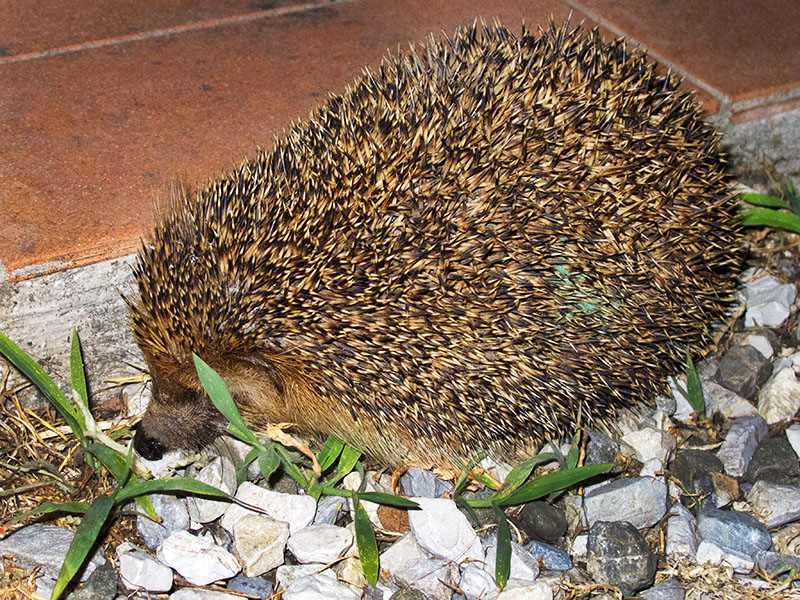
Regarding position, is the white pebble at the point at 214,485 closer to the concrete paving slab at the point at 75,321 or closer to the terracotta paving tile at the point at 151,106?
the concrete paving slab at the point at 75,321

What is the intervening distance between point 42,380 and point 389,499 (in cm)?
137

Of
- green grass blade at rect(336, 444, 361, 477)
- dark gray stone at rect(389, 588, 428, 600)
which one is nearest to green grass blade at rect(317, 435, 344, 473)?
green grass blade at rect(336, 444, 361, 477)

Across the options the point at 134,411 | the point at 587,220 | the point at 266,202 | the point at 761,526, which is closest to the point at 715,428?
the point at 761,526

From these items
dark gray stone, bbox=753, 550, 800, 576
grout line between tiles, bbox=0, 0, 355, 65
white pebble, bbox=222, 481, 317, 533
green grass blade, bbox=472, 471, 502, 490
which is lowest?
dark gray stone, bbox=753, 550, 800, 576

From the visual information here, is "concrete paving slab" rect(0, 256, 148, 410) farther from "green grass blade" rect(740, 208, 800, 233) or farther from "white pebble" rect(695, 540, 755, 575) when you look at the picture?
"green grass blade" rect(740, 208, 800, 233)

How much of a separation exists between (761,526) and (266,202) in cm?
227

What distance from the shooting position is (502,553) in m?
2.95

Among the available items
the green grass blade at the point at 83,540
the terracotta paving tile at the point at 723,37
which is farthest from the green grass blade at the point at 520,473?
the terracotta paving tile at the point at 723,37

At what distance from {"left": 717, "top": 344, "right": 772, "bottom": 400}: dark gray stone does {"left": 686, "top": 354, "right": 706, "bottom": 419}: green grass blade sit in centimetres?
28

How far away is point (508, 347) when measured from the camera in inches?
113

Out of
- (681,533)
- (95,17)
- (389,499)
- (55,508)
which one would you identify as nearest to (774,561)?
(681,533)

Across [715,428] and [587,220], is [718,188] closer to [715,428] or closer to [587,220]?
[587,220]

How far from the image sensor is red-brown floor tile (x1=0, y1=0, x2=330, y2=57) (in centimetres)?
468

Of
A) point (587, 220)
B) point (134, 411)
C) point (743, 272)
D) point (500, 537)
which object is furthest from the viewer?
point (743, 272)
